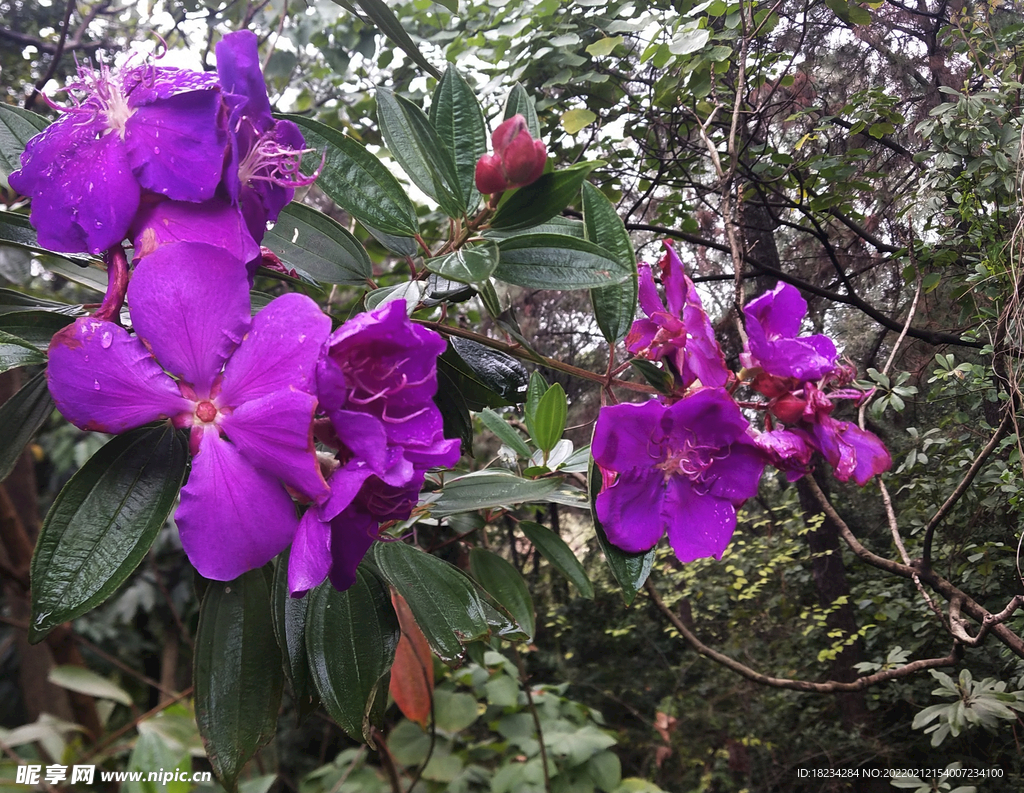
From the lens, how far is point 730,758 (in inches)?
69.7

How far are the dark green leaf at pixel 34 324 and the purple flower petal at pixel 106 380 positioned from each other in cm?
14

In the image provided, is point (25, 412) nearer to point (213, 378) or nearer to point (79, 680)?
point (213, 378)

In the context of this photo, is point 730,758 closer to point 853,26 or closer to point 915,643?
point 915,643

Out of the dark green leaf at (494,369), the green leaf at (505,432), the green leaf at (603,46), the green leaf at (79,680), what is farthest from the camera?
the green leaf at (603,46)

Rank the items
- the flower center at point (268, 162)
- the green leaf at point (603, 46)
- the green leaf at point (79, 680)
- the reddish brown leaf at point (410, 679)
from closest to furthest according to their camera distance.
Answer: the flower center at point (268, 162) < the green leaf at point (79, 680) < the green leaf at point (603, 46) < the reddish brown leaf at point (410, 679)

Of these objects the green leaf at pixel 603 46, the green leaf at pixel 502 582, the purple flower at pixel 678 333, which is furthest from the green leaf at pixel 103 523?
the green leaf at pixel 603 46

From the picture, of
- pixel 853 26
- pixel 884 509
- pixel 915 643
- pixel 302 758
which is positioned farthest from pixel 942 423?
pixel 302 758

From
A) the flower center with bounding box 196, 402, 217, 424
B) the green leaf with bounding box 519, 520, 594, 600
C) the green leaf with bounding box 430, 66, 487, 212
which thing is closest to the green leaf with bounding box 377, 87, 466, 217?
the green leaf with bounding box 430, 66, 487, 212

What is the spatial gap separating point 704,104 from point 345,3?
97 cm

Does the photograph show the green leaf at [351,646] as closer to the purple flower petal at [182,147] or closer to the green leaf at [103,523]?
the green leaf at [103,523]

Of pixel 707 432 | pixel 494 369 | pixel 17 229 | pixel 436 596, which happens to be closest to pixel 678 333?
pixel 707 432

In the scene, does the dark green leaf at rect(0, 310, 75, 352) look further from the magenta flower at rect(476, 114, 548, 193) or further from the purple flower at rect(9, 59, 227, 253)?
the magenta flower at rect(476, 114, 548, 193)

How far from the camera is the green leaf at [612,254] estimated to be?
50 cm

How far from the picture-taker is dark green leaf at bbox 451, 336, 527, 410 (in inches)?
24.7
